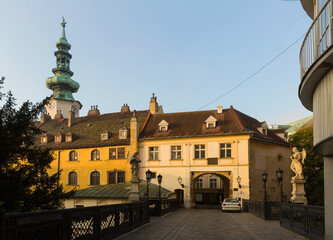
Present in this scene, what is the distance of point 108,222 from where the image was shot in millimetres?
12039

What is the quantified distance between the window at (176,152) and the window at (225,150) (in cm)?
459

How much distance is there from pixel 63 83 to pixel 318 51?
7206cm

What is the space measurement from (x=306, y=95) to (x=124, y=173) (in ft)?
102

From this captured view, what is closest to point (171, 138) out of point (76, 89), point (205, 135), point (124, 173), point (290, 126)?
point (205, 135)

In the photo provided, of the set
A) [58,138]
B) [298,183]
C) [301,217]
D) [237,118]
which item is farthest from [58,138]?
[301,217]

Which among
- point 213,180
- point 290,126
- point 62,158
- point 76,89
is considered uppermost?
point 76,89

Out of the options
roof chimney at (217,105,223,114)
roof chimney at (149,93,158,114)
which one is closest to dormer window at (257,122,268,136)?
roof chimney at (217,105,223,114)

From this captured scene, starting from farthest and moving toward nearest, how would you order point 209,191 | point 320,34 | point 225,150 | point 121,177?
Result: point 209,191 → point 121,177 → point 225,150 → point 320,34

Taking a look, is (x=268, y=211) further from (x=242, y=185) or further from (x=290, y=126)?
(x=290, y=126)

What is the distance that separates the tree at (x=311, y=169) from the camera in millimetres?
36844

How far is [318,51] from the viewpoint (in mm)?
7934

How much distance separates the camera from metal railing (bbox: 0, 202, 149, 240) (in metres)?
6.71

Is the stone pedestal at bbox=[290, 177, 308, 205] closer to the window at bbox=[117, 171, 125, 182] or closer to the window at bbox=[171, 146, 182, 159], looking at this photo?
the window at bbox=[171, 146, 182, 159]

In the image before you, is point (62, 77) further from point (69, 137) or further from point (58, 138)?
point (69, 137)
